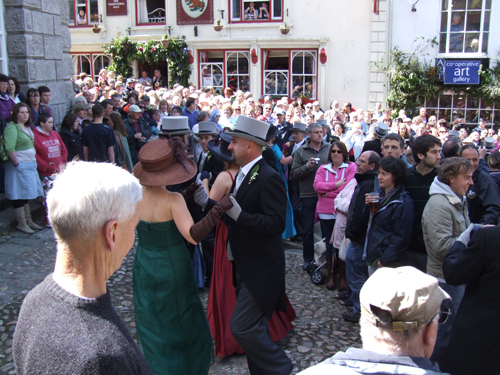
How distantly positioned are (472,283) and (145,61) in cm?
1833

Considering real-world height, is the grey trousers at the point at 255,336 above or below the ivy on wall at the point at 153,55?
below

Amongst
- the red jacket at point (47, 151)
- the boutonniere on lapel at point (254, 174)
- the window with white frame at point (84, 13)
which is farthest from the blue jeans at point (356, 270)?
the window with white frame at point (84, 13)

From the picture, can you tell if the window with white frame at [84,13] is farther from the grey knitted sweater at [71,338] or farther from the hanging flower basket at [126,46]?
the grey knitted sweater at [71,338]

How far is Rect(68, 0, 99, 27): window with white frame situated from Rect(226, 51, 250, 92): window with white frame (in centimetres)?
581

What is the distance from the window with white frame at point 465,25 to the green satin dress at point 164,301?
16.6 metres

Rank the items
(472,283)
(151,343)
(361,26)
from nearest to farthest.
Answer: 1. (472,283)
2. (151,343)
3. (361,26)

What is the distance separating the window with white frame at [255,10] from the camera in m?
18.3

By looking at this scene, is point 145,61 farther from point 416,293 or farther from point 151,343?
point 416,293

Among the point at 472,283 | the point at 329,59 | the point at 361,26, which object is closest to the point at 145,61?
the point at 329,59

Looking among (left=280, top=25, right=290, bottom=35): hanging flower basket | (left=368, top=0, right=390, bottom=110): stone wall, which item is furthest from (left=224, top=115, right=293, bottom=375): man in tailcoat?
(left=280, top=25, right=290, bottom=35): hanging flower basket

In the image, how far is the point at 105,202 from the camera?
1618mm

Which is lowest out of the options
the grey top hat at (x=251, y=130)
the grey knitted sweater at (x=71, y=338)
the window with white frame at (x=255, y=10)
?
the grey knitted sweater at (x=71, y=338)

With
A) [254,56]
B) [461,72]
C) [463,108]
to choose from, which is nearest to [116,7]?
[254,56]

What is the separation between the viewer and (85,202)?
1.58 meters
